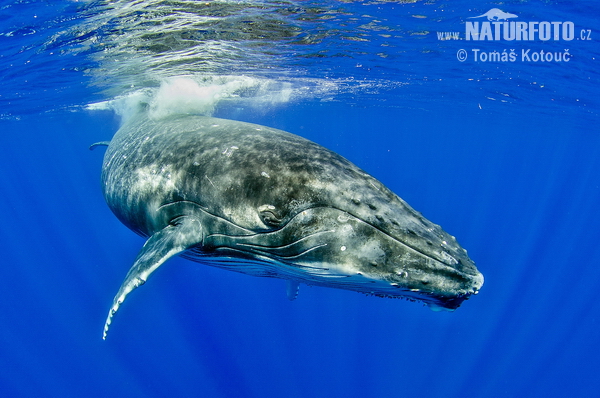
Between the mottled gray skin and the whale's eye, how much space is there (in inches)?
0.4

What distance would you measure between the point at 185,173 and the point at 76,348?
84.7ft

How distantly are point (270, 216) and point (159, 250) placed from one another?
137 centimetres

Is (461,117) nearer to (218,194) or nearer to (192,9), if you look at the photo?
(192,9)

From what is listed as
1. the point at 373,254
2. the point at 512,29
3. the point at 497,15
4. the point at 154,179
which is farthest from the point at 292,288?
the point at 512,29

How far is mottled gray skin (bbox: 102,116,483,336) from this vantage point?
3.19 meters

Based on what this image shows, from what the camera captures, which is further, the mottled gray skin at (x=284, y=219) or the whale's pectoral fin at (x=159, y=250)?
the whale's pectoral fin at (x=159, y=250)

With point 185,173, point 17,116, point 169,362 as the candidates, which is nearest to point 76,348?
point 169,362

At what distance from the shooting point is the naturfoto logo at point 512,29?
11.8m

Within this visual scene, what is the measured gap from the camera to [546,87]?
2055 centimetres

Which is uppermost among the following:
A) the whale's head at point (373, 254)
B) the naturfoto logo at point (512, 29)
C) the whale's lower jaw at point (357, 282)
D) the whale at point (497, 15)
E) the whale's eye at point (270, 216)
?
the whale at point (497, 15)

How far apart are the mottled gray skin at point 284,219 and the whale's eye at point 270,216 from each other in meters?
0.01

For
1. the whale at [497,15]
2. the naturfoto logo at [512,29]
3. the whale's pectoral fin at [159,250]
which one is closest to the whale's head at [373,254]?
the whale's pectoral fin at [159,250]

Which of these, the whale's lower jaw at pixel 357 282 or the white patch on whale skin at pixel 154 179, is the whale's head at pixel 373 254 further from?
the white patch on whale skin at pixel 154 179

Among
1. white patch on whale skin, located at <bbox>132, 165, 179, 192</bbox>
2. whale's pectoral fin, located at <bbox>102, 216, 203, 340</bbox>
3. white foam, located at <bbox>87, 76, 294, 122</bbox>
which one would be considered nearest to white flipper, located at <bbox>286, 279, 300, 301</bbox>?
white patch on whale skin, located at <bbox>132, 165, 179, 192</bbox>
